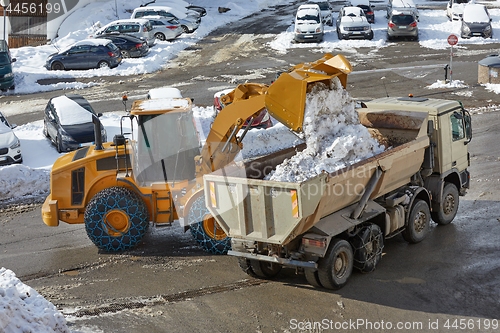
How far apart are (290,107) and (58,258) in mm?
5004

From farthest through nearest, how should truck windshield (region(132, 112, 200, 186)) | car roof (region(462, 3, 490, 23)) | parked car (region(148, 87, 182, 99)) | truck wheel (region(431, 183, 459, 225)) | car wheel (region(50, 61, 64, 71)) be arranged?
car roof (region(462, 3, 490, 23)), car wheel (region(50, 61, 64, 71)), parked car (region(148, 87, 182, 99)), truck wheel (region(431, 183, 459, 225)), truck windshield (region(132, 112, 200, 186))

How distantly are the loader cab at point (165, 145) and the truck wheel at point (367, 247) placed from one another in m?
3.10

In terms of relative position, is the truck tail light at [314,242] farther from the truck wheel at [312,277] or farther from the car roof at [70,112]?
the car roof at [70,112]

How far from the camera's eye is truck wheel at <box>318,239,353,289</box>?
10.1m

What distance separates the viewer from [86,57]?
30297 millimetres

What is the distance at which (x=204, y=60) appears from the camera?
3228 cm

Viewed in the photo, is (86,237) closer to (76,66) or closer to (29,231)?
(29,231)

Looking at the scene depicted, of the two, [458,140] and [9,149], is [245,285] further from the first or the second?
[9,149]

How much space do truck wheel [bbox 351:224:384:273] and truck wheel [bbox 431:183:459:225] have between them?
90.5 inches

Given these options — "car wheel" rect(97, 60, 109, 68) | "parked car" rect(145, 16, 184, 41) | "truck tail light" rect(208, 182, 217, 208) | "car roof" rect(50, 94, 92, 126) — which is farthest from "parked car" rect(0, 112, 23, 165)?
"parked car" rect(145, 16, 184, 41)

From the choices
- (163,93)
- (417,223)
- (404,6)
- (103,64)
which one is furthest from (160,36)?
(417,223)

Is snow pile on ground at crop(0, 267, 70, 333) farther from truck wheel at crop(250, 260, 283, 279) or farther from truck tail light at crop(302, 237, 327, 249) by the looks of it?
truck tail light at crop(302, 237, 327, 249)

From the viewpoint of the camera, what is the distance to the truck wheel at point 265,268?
1072 centimetres

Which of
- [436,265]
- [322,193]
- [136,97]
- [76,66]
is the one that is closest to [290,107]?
[322,193]
